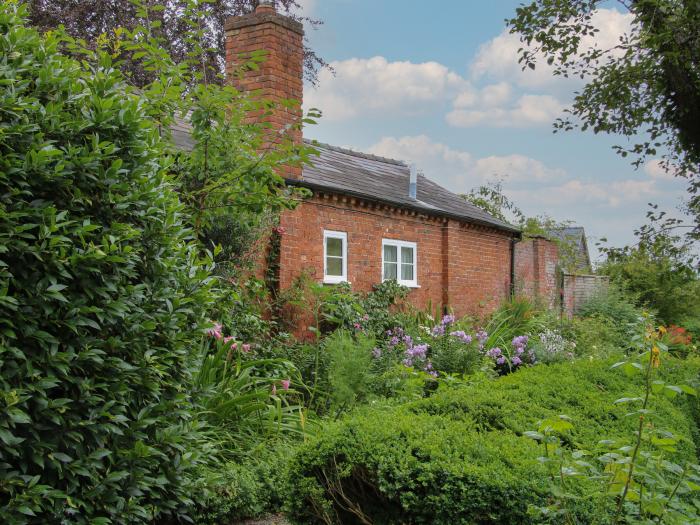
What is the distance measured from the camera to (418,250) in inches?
581

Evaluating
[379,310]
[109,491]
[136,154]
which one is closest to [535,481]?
[109,491]

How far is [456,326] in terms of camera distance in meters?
13.4

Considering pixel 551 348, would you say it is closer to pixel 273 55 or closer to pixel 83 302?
pixel 273 55

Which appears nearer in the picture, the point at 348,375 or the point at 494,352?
the point at 348,375

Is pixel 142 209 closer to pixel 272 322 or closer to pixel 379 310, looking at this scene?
pixel 272 322

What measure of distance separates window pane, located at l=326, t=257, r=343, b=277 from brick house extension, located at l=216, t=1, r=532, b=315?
20mm

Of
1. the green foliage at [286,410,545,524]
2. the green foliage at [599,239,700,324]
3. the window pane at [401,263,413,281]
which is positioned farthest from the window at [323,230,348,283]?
the green foliage at [599,239,700,324]

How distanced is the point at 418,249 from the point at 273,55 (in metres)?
5.47

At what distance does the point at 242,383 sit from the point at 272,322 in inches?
127

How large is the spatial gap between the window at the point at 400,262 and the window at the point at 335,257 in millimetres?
1249

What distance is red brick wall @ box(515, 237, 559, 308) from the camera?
1896cm

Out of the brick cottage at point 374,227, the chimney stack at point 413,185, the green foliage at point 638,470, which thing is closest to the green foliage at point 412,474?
the green foliage at point 638,470

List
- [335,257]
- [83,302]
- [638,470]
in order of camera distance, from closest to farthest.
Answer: [638,470], [83,302], [335,257]

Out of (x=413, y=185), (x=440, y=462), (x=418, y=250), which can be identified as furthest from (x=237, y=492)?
(x=413, y=185)
